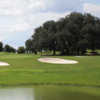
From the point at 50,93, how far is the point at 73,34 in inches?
1686

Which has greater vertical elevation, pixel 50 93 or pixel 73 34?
pixel 73 34

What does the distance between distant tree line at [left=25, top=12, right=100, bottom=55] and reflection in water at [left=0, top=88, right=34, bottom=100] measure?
127 ft

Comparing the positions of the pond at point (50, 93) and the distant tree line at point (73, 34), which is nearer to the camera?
the pond at point (50, 93)

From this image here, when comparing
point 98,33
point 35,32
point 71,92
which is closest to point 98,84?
point 71,92

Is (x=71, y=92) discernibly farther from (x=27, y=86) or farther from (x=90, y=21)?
(x=90, y=21)

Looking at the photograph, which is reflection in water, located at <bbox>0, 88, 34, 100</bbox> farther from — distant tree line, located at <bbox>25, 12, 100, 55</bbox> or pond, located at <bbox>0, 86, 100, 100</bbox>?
distant tree line, located at <bbox>25, 12, 100, 55</bbox>

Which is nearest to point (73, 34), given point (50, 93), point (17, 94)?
point (50, 93)

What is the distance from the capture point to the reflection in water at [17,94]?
1166 cm

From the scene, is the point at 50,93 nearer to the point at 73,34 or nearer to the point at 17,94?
the point at 17,94

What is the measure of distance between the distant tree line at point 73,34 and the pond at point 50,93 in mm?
37800

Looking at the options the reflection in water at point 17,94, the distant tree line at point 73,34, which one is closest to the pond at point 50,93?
the reflection in water at point 17,94

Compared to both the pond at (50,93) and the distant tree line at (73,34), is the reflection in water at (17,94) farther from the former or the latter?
the distant tree line at (73,34)

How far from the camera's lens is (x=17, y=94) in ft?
41.4

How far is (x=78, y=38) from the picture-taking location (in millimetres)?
54812
